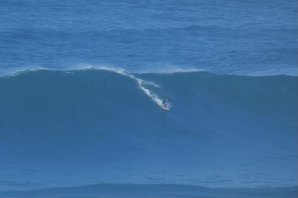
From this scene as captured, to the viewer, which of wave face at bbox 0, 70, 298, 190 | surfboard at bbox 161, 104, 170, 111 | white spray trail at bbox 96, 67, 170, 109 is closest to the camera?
wave face at bbox 0, 70, 298, 190

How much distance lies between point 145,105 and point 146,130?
1119mm

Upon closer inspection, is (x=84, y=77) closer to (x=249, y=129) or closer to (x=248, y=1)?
(x=249, y=129)

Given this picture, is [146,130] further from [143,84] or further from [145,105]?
[143,84]

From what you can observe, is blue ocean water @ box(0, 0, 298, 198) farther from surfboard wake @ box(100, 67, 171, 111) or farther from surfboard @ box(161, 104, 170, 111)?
surfboard @ box(161, 104, 170, 111)

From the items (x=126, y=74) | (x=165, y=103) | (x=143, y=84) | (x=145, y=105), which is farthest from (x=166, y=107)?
(x=126, y=74)

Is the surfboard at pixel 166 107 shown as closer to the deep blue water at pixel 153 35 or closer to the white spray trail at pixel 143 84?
the white spray trail at pixel 143 84

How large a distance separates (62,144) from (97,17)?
12231mm

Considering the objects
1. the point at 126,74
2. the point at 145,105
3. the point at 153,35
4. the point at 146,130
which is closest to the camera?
the point at 146,130

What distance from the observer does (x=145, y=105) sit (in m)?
19.6

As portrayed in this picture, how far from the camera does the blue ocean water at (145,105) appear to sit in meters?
15.7

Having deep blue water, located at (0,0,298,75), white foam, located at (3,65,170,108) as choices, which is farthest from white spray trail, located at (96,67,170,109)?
deep blue water, located at (0,0,298,75)

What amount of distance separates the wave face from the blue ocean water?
26mm

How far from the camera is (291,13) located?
102 feet

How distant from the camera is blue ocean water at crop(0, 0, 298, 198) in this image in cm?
1573
